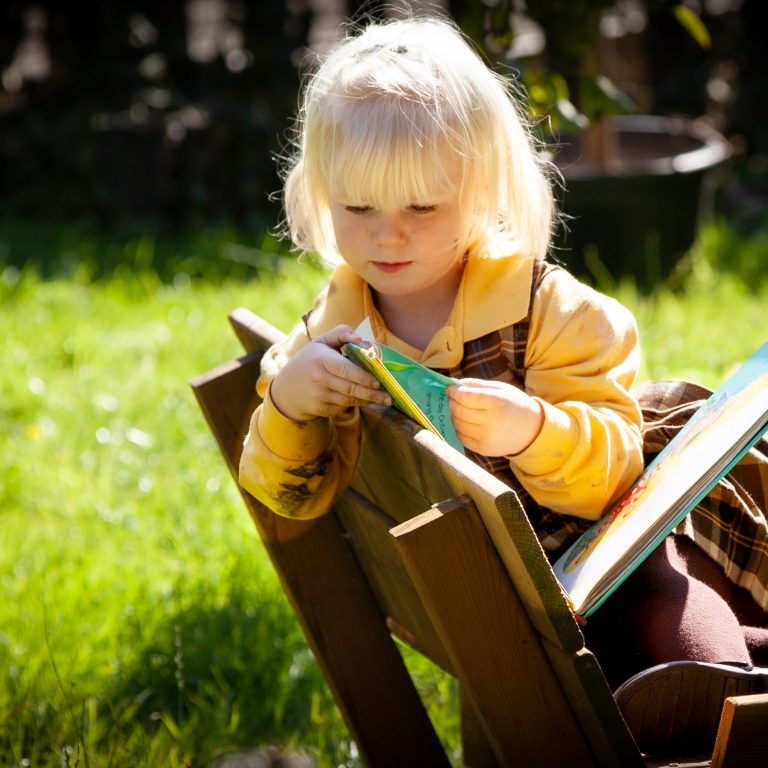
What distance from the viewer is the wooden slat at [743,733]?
1.23m

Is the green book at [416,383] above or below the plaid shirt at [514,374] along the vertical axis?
above

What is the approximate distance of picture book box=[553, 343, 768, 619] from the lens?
1.39 m

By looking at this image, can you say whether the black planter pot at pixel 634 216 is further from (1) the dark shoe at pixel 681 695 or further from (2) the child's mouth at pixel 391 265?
(1) the dark shoe at pixel 681 695

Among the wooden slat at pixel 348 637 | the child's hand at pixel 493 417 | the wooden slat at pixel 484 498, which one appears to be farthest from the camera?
the wooden slat at pixel 348 637

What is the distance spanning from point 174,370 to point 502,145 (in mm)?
2390

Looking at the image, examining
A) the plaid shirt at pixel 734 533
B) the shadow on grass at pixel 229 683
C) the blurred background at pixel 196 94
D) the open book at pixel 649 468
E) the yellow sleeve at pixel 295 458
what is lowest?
the blurred background at pixel 196 94

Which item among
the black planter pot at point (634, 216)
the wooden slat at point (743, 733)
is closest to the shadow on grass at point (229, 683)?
the wooden slat at point (743, 733)

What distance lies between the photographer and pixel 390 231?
5.46 feet

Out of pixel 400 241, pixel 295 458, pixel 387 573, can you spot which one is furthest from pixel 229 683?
pixel 400 241

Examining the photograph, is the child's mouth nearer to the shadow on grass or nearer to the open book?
the open book

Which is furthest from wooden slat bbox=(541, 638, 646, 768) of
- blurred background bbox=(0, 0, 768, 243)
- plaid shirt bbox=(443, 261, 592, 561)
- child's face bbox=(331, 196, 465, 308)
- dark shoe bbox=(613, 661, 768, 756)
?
blurred background bbox=(0, 0, 768, 243)

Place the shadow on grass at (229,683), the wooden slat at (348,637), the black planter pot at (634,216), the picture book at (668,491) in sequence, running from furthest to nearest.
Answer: the black planter pot at (634,216) < the shadow on grass at (229,683) < the wooden slat at (348,637) < the picture book at (668,491)

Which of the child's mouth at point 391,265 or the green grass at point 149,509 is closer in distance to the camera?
the child's mouth at point 391,265

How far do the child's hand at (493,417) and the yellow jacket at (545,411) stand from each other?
0.02 meters
